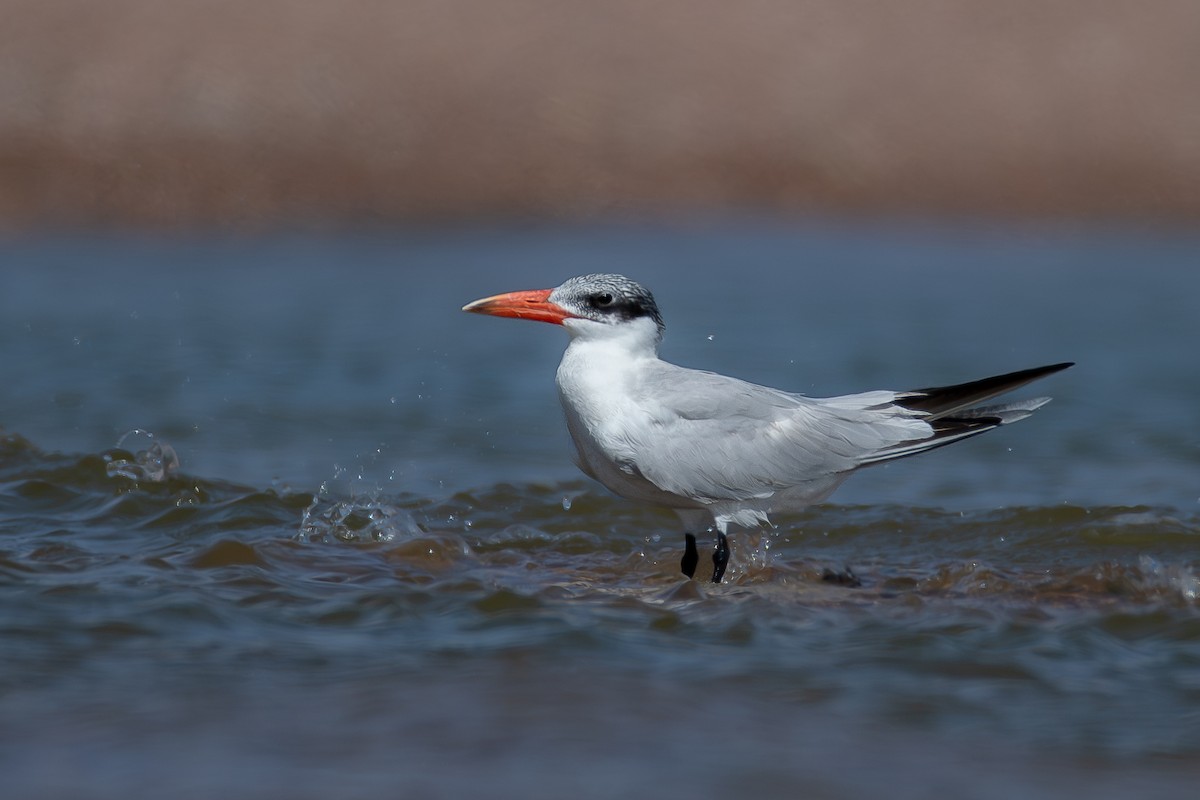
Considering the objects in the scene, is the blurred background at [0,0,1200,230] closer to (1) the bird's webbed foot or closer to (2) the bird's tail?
(1) the bird's webbed foot

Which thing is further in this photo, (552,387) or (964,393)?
(552,387)

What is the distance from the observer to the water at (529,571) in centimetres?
465

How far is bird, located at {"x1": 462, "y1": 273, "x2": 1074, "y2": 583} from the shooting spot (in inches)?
246

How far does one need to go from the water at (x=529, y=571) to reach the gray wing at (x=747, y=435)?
1.50 feet

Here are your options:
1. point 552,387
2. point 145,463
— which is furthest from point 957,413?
point 552,387

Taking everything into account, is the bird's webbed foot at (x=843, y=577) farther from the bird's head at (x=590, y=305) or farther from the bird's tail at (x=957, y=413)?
the bird's head at (x=590, y=305)

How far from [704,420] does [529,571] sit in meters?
1.02

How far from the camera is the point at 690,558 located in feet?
22.1

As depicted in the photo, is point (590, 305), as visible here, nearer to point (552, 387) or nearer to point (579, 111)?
point (552, 387)

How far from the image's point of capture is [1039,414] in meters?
9.92

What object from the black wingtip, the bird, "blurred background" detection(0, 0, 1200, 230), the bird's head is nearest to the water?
the bird

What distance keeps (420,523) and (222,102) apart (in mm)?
12284

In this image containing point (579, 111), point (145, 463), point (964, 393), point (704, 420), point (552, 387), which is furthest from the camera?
point (579, 111)

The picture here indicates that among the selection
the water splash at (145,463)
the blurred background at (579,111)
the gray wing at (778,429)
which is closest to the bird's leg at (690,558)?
the gray wing at (778,429)
